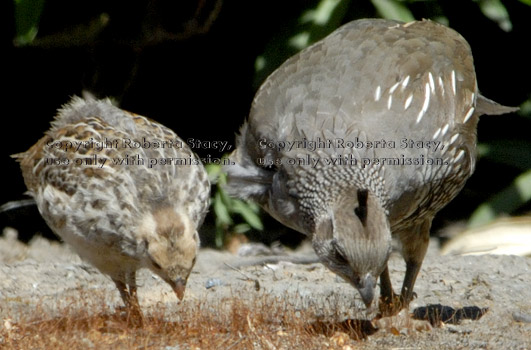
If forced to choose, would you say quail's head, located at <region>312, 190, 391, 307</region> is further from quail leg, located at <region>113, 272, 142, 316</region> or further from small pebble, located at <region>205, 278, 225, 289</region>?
small pebble, located at <region>205, 278, 225, 289</region>

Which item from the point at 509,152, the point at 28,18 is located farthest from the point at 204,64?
the point at 509,152

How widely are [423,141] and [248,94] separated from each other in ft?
16.1

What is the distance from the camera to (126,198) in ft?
20.8

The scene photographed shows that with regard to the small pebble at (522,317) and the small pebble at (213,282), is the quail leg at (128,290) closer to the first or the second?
the small pebble at (213,282)

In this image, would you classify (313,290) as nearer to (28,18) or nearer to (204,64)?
(28,18)

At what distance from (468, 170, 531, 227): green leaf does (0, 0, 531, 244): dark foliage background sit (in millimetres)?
12

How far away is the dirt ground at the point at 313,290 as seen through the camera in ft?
21.0

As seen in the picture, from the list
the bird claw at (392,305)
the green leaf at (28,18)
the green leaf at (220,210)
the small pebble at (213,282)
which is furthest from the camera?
the green leaf at (220,210)

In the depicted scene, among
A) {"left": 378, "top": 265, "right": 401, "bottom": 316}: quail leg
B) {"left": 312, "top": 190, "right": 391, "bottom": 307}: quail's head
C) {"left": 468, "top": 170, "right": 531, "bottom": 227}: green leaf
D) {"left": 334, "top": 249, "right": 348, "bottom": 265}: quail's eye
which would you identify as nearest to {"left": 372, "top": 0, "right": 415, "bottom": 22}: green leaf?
{"left": 468, "top": 170, "right": 531, "bottom": 227}: green leaf

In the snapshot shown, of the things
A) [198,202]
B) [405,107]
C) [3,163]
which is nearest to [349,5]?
[405,107]

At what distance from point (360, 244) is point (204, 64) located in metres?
6.16

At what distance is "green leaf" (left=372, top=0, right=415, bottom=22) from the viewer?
9125 millimetres

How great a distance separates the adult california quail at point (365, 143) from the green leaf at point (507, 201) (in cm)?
251

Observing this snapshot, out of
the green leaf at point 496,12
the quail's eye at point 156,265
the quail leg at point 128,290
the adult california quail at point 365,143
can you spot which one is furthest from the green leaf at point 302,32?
the quail's eye at point 156,265
